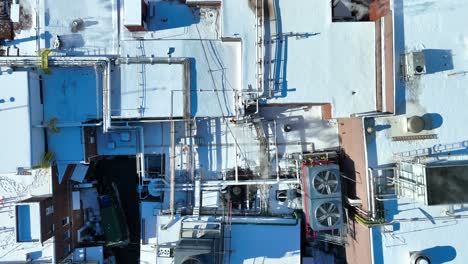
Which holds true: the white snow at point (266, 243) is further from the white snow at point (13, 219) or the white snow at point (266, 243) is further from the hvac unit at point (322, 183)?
the white snow at point (13, 219)

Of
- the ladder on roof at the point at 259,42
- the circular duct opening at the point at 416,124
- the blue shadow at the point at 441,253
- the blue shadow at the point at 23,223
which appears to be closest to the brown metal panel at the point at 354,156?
the circular duct opening at the point at 416,124

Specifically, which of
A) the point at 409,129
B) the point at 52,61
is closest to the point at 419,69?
the point at 409,129

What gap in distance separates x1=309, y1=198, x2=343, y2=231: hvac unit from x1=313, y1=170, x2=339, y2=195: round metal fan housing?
273 millimetres

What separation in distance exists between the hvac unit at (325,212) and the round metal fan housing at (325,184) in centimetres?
27

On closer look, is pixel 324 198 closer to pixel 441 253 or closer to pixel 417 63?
pixel 441 253

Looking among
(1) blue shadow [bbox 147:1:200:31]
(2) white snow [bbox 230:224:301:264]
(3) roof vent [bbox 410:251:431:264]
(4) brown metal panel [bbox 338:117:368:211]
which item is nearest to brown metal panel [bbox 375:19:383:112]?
(4) brown metal panel [bbox 338:117:368:211]

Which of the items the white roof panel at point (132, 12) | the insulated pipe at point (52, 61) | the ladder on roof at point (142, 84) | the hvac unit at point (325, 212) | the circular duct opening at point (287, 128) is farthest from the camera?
the circular duct opening at point (287, 128)

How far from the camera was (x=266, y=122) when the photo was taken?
48.9 feet

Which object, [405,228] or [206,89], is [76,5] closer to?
[206,89]

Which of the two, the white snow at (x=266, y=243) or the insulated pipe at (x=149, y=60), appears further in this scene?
the white snow at (x=266, y=243)

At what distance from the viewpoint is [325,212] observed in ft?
42.1

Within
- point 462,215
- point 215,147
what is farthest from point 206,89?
point 462,215

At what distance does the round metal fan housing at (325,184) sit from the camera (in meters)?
12.9

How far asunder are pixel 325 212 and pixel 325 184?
819 millimetres
